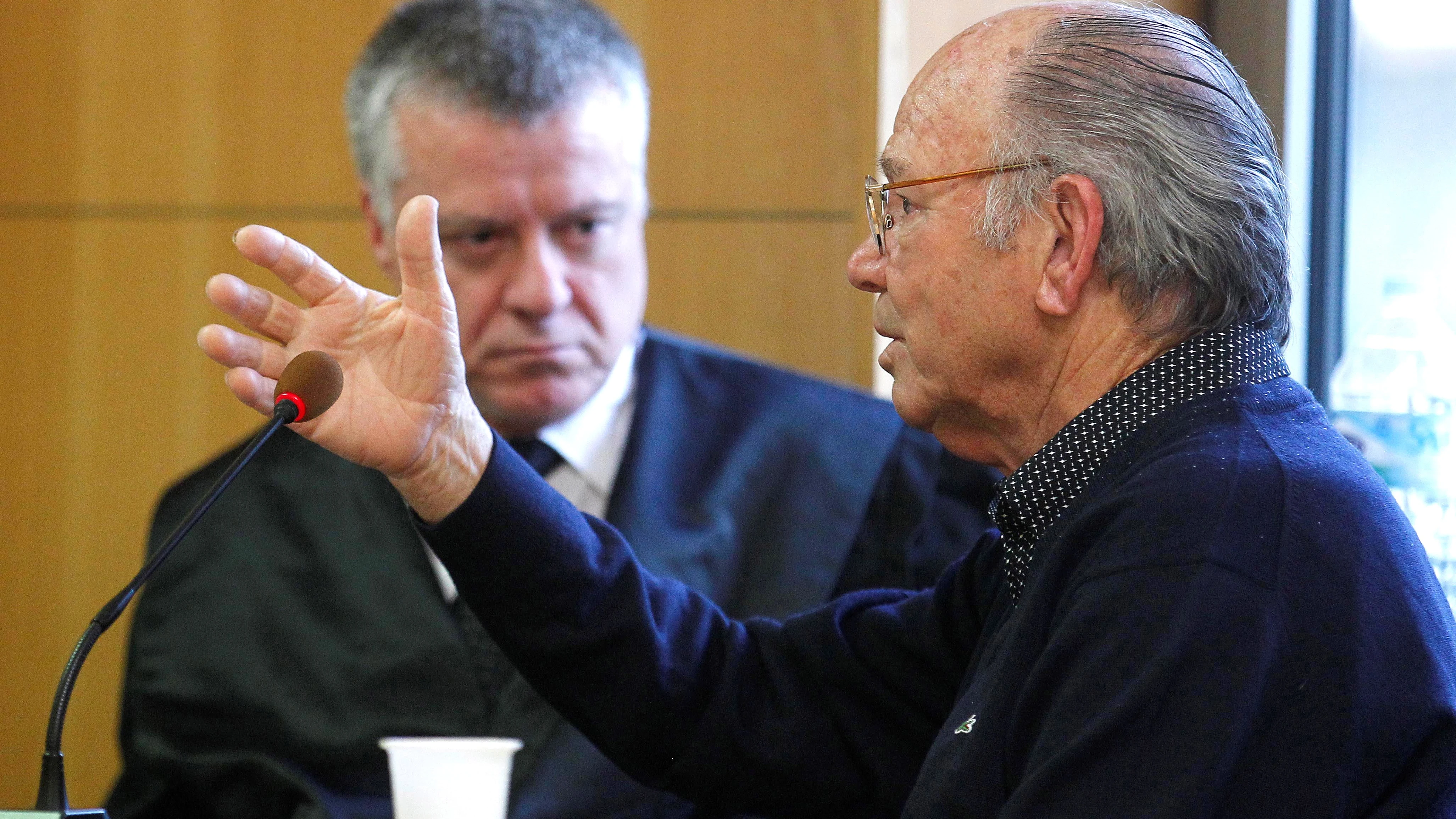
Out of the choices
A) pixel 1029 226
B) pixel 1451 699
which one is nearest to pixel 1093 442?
pixel 1029 226

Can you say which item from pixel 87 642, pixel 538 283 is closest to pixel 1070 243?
pixel 87 642

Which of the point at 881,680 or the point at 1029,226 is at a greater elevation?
the point at 1029,226

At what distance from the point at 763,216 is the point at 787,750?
1.09m

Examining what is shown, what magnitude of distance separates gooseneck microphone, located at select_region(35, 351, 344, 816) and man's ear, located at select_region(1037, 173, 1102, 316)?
55 centimetres

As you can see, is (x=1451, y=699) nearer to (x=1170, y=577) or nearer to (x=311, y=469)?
(x=1170, y=577)

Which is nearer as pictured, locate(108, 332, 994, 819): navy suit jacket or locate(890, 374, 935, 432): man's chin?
locate(890, 374, 935, 432): man's chin

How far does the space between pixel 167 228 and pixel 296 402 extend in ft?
5.03

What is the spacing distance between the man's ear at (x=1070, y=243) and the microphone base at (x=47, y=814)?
2.47 ft

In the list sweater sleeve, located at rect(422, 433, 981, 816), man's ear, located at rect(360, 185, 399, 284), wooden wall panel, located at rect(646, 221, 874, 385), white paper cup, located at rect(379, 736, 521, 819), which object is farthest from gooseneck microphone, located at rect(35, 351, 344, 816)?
wooden wall panel, located at rect(646, 221, 874, 385)

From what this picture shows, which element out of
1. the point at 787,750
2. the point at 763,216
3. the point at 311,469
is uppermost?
the point at 763,216

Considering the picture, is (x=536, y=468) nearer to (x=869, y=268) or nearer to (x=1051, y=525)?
(x=869, y=268)

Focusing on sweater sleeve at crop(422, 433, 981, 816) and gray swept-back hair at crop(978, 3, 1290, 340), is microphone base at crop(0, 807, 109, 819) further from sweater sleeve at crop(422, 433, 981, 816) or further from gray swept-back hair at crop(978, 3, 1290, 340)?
gray swept-back hair at crop(978, 3, 1290, 340)

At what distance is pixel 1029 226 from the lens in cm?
110

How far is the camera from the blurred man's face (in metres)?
1.81
